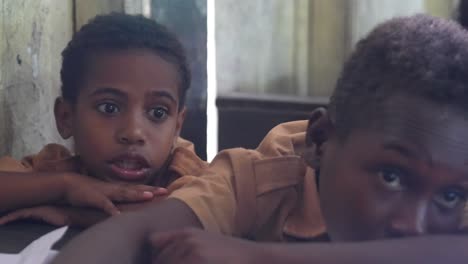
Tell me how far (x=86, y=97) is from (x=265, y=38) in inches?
38.6

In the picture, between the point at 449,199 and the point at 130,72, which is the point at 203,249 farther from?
the point at 130,72

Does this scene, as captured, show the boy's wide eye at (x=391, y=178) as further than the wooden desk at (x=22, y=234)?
No

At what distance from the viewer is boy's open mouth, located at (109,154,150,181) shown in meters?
1.48

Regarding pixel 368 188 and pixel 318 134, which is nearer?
pixel 368 188

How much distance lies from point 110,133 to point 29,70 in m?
0.50

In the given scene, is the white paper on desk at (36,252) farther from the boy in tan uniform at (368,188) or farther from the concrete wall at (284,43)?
the concrete wall at (284,43)

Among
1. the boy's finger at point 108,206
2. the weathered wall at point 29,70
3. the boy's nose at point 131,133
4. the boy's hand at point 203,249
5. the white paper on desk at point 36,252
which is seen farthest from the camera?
the weathered wall at point 29,70

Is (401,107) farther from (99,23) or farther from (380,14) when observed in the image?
(380,14)

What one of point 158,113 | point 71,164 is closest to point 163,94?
point 158,113

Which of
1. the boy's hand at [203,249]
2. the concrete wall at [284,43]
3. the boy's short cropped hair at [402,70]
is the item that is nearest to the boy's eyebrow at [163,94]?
the boy's short cropped hair at [402,70]

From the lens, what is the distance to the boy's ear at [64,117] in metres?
1.63

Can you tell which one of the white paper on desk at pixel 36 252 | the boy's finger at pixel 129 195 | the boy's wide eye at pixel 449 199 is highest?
the boy's wide eye at pixel 449 199

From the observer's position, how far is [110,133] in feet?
4.86

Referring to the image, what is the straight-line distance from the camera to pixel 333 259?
96cm
